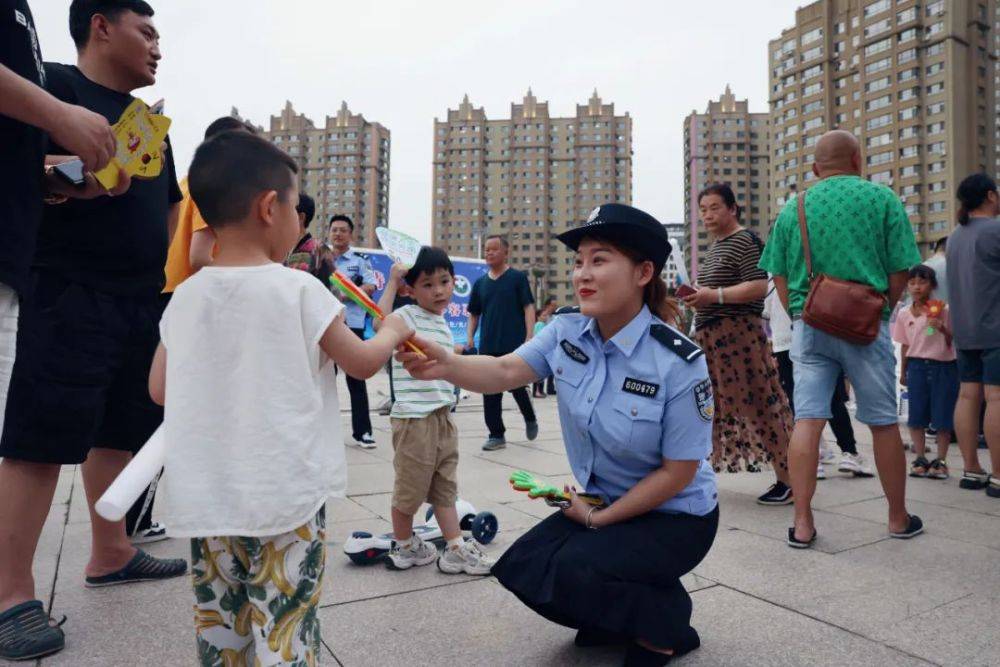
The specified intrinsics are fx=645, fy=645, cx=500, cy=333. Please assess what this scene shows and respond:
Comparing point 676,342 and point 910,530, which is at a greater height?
point 676,342

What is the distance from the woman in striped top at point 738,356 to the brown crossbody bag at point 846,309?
27.8 inches

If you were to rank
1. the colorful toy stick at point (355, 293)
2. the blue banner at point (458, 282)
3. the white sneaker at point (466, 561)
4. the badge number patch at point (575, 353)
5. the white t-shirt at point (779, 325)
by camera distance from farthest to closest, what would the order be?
the blue banner at point (458, 282) → the white t-shirt at point (779, 325) → the white sneaker at point (466, 561) → the badge number patch at point (575, 353) → the colorful toy stick at point (355, 293)

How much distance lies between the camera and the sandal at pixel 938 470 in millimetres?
Answer: 4609

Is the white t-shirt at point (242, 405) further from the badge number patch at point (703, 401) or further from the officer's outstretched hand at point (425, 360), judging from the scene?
the badge number patch at point (703, 401)

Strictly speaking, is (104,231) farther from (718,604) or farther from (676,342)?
(718,604)

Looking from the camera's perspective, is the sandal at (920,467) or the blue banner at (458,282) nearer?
the sandal at (920,467)

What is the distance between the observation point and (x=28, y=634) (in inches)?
74.7

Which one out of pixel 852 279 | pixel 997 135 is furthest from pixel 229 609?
pixel 997 135

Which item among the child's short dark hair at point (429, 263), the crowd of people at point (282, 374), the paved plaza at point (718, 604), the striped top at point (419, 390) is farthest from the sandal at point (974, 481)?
the child's short dark hair at point (429, 263)

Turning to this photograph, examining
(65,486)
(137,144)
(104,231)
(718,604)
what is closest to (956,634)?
(718,604)

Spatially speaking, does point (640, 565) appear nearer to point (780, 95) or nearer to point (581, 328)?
point (581, 328)

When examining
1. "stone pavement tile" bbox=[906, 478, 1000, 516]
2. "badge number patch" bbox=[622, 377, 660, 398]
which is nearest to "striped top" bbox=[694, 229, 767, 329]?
"stone pavement tile" bbox=[906, 478, 1000, 516]

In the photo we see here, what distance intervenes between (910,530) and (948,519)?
1.71 feet

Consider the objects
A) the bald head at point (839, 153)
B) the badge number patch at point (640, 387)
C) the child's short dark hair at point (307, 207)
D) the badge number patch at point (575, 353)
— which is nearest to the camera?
the badge number patch at point (640, 387)
